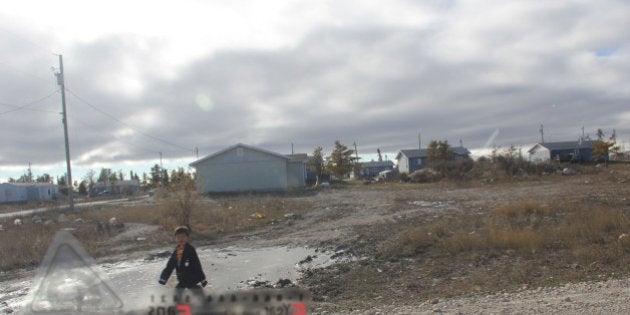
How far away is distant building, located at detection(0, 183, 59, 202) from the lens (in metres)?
72.3

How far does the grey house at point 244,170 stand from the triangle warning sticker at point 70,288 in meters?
31.9

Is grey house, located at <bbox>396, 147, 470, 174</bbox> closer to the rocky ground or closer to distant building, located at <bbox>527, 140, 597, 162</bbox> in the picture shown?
distant building, located at <bbox>527, 140, 597, 162</bbox>

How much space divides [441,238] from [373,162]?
107m

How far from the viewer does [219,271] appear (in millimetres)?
10516

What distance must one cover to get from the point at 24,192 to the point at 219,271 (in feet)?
262

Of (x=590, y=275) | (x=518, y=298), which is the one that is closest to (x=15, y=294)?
(x=518, y=298)

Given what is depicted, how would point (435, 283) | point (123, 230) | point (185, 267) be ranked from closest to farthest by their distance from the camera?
point (185, 267)
point (435, 283)
point (123, 230)

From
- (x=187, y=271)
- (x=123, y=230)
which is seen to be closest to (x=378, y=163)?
(x=123, y=230)

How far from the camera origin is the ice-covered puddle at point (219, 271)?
8.80 metres

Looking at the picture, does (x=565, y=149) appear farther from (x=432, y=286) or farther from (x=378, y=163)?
(x=432, y=286)

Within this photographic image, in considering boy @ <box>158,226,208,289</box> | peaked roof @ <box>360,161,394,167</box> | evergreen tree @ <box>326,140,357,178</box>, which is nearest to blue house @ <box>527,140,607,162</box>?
evergreen tree @ <box>326,140,357,178</box>

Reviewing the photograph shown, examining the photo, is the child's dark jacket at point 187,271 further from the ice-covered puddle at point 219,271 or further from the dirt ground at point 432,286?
the ice-covered puddle at point 219,271

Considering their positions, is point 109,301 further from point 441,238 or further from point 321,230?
point 321,230
